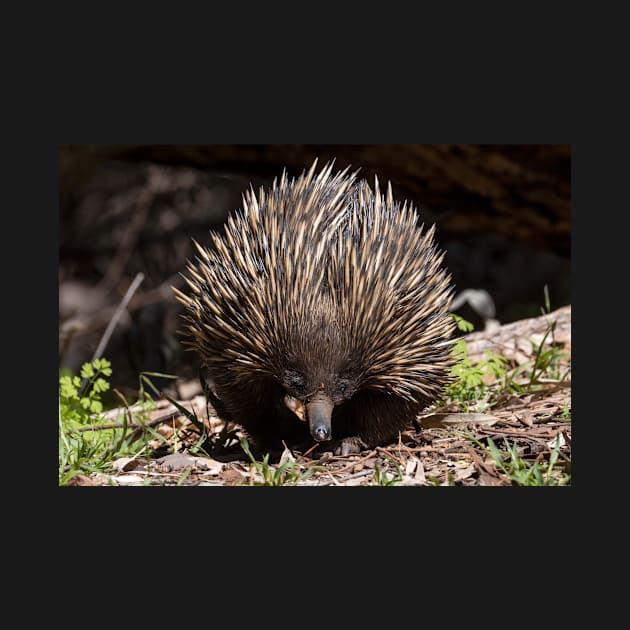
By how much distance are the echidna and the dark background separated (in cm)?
201

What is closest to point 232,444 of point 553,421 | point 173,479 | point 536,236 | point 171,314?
point 173,479

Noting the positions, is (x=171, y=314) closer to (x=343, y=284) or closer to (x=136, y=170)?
(x=136, y=170)

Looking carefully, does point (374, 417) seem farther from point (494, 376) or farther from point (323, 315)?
point (494, 376)

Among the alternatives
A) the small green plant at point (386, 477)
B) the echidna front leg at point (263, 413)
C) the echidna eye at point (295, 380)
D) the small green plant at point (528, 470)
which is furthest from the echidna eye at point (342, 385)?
the small green plant at point (528, 470)

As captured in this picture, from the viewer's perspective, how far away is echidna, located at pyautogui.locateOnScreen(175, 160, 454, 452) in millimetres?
3352

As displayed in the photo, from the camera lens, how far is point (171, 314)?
27.1ft

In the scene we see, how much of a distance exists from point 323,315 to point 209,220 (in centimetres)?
526

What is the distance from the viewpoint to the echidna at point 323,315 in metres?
3.35

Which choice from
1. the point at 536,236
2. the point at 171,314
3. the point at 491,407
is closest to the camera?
the point at 491,407

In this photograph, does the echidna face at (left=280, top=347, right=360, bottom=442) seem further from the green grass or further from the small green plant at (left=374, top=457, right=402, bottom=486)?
the green grass

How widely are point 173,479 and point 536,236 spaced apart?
4.10 meters

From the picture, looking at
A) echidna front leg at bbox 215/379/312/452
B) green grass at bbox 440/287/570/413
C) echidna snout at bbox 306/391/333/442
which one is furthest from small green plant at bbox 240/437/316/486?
green grass at bbox 440/287/570/413

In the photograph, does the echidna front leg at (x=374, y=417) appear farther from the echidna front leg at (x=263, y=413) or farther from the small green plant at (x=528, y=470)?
the small green plant at (x=528, y=470)

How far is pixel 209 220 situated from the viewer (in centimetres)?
841
